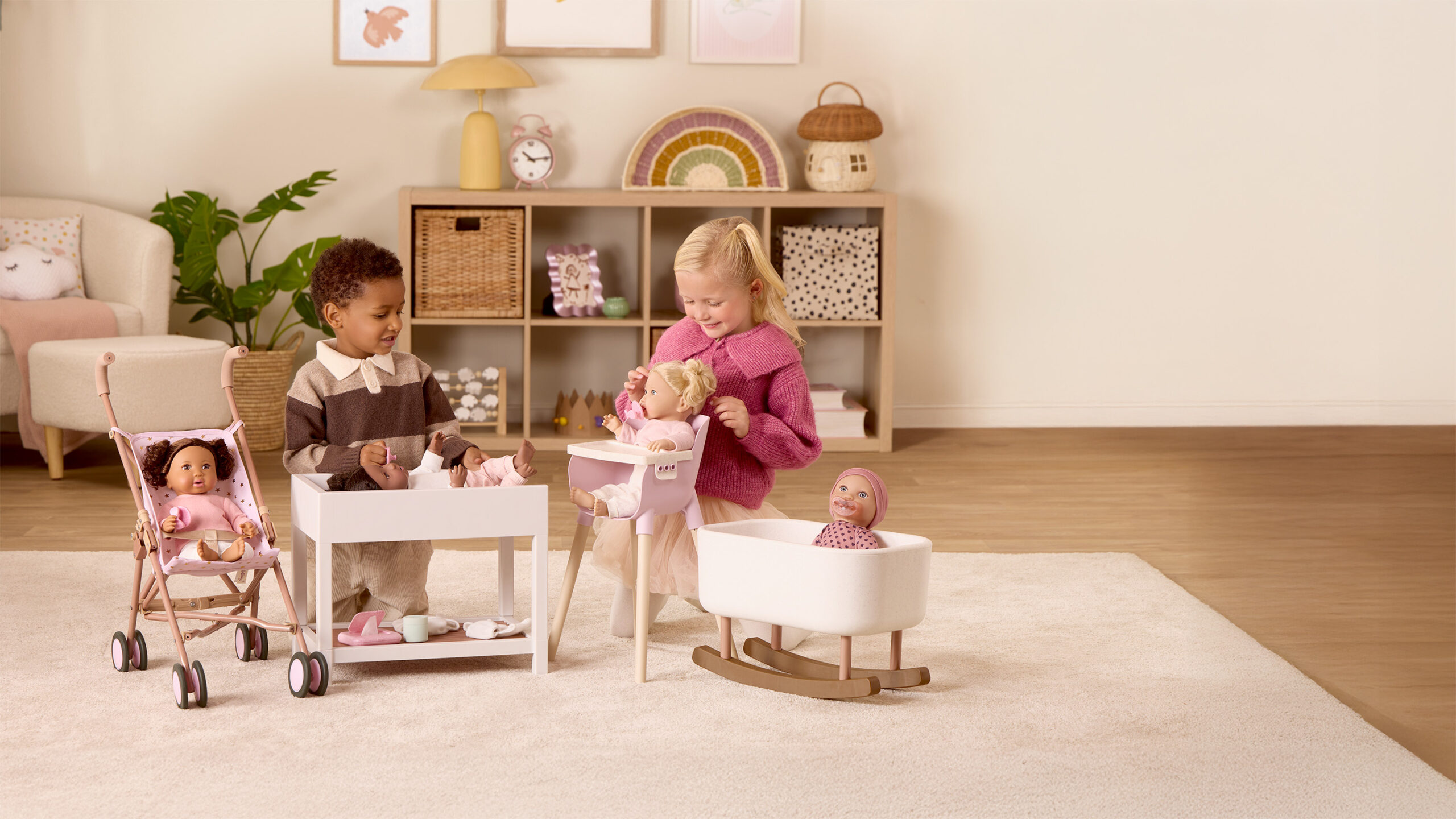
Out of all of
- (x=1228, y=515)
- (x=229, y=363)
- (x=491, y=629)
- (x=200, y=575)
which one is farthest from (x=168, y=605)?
(x=1228, y=515)

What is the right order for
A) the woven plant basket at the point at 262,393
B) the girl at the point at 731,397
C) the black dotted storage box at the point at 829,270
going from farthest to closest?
the black dotted storage box at the point at 829,270 → the woven plant basket at the point at 262,393 → the girl at the point at 731,397

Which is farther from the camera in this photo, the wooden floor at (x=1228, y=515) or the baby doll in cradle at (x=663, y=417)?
the wooden floor at (x=1228, y=515)

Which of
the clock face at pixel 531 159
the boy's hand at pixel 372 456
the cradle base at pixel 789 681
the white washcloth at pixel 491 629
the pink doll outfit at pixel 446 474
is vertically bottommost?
the cradle base at pixel 789 681

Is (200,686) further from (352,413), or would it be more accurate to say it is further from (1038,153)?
(1038,153)

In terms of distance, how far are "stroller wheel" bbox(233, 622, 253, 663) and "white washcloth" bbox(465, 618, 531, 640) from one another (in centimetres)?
39

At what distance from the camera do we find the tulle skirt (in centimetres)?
262

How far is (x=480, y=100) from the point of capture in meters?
4.87

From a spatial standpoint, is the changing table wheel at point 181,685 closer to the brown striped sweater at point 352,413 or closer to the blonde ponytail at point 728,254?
the brown striped sweater at point 352,413

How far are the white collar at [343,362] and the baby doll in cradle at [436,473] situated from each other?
0.54ft

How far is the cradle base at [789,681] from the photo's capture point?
7.56 feet

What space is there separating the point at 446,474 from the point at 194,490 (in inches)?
16.9

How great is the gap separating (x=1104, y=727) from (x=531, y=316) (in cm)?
299

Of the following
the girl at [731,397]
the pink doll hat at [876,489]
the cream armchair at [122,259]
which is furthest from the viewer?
the cream armchair at [122,259]

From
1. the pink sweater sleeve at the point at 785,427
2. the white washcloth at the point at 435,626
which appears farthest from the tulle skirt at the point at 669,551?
the white washcloth at the point at 435,626
